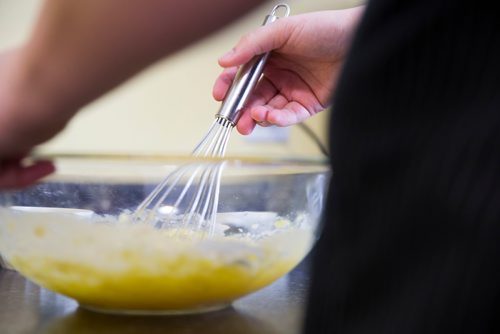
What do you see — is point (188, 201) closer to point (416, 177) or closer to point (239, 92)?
point (239, 92)

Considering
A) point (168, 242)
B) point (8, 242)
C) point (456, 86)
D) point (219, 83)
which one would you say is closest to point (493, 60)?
point (456, 86)

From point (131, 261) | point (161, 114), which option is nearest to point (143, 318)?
point (131, 261)

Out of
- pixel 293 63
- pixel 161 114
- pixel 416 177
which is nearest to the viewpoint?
pixel 416 177

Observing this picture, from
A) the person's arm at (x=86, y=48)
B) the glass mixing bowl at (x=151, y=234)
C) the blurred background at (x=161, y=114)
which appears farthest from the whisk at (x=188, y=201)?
the blurred background at (x=161, y=114)

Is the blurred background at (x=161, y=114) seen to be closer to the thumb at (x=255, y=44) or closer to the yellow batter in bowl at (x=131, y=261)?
the thumb at (x=255, y=44)

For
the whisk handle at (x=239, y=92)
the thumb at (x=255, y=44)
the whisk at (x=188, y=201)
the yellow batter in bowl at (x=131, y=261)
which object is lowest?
the yellow batter in bowl at (x=131, y=261)

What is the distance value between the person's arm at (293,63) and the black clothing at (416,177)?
34cm

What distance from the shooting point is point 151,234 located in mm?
412

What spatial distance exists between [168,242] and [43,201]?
11cm

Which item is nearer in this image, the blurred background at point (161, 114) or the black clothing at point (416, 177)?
the black clothing at point (416, 177)

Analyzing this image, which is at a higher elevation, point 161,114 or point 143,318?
point 161,114

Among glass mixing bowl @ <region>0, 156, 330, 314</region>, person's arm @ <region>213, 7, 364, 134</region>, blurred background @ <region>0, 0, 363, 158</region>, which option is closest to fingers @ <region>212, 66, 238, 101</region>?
person's arm @ <region>213, 7, 364, 134</region>

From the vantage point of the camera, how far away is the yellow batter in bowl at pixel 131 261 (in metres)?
0.41

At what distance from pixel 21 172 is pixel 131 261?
0.29ft
